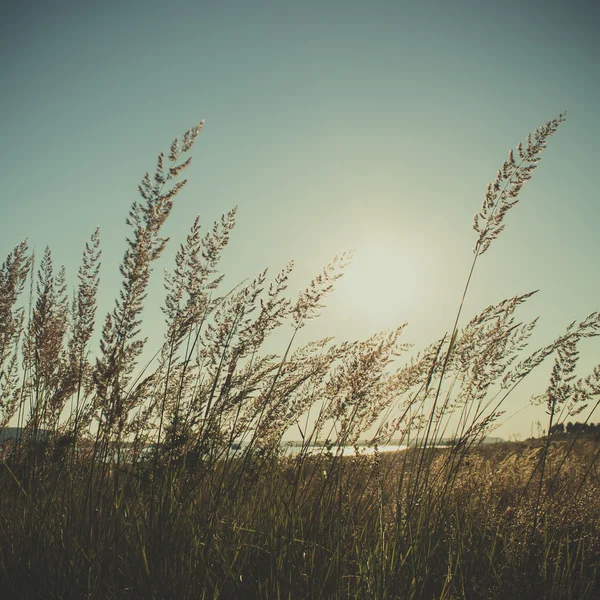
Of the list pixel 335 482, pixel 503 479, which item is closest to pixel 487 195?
pixel 335 482

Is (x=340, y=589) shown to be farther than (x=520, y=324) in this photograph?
No

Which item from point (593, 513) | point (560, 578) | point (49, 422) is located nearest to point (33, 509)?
point (49, 422)

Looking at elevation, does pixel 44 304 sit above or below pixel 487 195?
below

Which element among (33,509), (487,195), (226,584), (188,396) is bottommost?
(226,584)

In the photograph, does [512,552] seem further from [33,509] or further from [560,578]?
[33,509]

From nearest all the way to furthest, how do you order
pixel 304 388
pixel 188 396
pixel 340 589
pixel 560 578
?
1. pixel 340 589
2. pixel 560 578
3. pixel 188 396
4. pixel 304 388

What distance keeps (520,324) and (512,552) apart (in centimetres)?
146

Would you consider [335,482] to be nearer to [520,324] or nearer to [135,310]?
[135,310]

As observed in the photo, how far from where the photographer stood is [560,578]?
229 cm

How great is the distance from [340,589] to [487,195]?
2.30 meters

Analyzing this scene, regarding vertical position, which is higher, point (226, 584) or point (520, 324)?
point (520, 324)

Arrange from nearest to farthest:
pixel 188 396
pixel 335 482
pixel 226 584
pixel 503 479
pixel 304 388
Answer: pixel 226 584 < pixel 335 482 < pixel 188 396 < pixel 304 388 < pixel 503 479

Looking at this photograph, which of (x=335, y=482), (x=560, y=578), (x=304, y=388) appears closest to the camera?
(x=560, y=578)

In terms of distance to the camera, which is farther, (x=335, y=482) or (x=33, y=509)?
(x=335, y=482)
